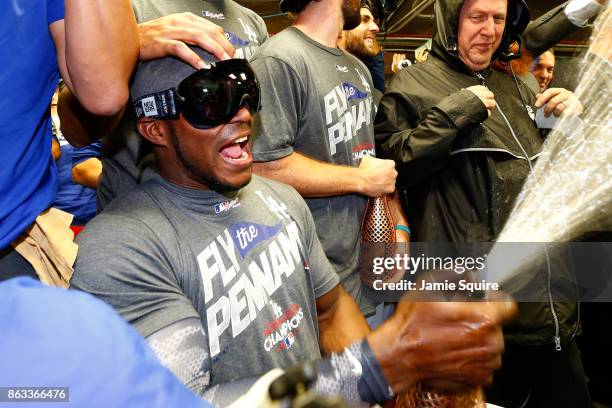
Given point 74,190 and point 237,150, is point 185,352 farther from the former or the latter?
point 74,190

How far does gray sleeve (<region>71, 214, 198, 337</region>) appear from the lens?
1502 mm

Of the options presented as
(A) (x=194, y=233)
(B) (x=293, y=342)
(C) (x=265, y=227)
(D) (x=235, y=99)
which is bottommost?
(B) (x=293, y=342)

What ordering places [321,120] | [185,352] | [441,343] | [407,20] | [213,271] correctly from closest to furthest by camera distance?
1. [441,343]
2. [185,352]
3. [213,271]
4. [321,120]
5. [407,20]

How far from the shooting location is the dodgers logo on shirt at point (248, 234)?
1.84 m

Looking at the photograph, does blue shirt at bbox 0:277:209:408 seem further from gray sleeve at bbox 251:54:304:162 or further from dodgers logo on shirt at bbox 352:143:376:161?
dodgers logo on shirt at bbox 352:143:376:161

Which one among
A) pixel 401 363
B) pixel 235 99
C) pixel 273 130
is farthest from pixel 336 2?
pixel 401 363

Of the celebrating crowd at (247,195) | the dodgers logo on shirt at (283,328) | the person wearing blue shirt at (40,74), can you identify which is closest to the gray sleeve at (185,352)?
the celebrating crowd at (247,195)

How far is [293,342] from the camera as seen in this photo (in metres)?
1.85

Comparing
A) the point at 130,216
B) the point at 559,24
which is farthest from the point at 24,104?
the point at 559,24

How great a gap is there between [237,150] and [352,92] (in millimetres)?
1125

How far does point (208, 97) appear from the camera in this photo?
5.74ft

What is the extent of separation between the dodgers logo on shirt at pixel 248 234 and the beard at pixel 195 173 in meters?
0.13

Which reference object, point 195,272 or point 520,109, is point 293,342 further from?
point 520,109

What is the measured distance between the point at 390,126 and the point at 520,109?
2.38ft
